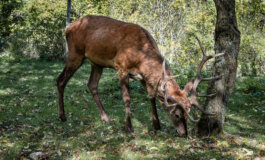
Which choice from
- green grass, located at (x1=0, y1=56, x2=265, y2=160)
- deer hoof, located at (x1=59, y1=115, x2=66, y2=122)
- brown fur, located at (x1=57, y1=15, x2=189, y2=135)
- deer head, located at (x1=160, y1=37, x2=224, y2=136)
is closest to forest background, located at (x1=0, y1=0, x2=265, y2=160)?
green grass, located at (x1=0, y1=56, x2=265, y2=160)

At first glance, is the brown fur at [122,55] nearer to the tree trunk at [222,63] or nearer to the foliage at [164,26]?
the tree trunk at [222,63]

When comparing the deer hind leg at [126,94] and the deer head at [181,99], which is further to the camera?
the deer hind leg at [126,94]

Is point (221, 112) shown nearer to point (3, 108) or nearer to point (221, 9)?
point (221, 9)

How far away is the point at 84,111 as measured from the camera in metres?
7.98

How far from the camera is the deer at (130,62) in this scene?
537 centimetres

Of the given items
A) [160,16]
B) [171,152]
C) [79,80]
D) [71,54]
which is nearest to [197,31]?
[160,16]

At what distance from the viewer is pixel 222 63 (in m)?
5.41

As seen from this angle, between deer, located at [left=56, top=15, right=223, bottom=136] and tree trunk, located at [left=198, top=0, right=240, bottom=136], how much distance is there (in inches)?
14.6

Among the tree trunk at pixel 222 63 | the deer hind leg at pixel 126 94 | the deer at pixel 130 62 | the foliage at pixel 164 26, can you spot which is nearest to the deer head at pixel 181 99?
the deer at pixel 130 62

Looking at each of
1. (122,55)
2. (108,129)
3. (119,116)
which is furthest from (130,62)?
(119,116)

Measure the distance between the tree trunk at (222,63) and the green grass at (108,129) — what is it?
1.06ft

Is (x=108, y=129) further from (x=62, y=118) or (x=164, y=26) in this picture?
(x=164, y=26)

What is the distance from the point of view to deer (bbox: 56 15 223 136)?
5367 mm

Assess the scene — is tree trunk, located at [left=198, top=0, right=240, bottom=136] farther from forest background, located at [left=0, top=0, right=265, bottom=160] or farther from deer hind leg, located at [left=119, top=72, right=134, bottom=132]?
deer hind leg, located at [left=119, top=72, right=134, bottom=132]
